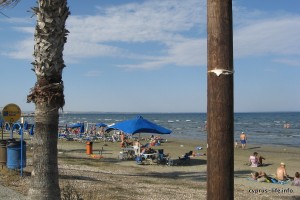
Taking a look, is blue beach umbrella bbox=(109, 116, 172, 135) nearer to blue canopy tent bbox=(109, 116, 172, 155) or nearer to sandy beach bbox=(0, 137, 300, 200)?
blue canopy tent bbox=(109, 116, 172, 155)

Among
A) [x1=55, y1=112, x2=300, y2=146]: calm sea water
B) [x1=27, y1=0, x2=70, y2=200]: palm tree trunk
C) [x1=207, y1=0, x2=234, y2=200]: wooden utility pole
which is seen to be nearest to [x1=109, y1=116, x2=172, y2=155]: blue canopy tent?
[x1=55, y1=112, x2=300, y2=146]: calm sea water

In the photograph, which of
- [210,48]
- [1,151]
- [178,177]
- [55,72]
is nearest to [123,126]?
[178,177]

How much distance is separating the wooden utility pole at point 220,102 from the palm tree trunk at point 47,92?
2668mm

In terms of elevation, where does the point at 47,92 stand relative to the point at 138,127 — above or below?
above

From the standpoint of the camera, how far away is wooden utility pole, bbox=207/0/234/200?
105 inches

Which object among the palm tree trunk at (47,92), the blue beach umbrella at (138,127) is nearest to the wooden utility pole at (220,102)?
the palm tree trunk at (47,92)

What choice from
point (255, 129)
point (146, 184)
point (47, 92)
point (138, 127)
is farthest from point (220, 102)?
point (255, 129)

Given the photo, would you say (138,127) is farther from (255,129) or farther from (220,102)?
(255,129)

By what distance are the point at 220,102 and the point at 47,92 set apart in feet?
9.33

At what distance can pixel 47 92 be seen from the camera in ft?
16.4

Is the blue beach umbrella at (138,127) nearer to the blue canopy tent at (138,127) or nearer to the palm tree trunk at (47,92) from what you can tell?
the blue canopy tent at (138,127)

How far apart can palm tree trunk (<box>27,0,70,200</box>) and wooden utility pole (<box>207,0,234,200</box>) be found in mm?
2668

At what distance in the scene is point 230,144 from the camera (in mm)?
2686

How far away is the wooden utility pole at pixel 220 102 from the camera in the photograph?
2.66 m
